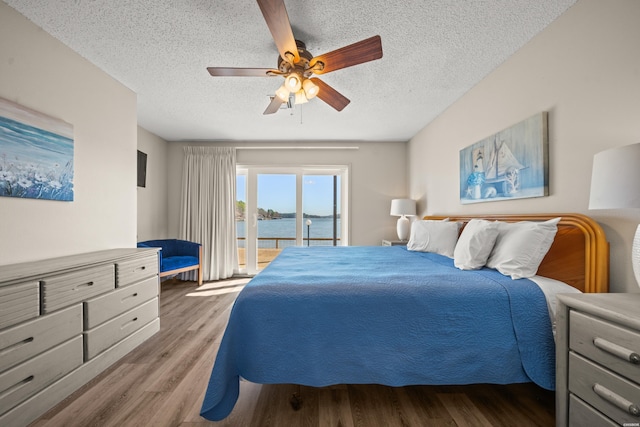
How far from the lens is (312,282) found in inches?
61.5

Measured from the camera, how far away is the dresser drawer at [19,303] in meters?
1.37

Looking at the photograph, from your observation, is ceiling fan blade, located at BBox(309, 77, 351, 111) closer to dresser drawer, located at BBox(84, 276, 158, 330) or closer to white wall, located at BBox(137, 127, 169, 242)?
dresser drawer, located at BBox(84, 276, 158, 330)

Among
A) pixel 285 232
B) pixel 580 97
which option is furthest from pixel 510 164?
pixel 285 232

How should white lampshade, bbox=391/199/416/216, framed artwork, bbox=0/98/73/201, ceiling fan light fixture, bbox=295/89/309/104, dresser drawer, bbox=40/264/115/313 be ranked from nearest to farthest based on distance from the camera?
1. dresser drawer, bbox=40/264/115/313
2. framed artwork, bbox=0/98/73/201
3. ceiling fan light fixture, bbox=295/89/309/104
4. white lampshade, bbox=391/199/416/216

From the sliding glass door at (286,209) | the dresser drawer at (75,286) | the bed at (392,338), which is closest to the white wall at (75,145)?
the dresser drawer at (75,286)

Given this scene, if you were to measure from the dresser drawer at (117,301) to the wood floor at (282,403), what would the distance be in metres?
0.39

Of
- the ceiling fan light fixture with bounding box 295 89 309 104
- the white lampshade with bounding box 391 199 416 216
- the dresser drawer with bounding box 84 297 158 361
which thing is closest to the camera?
the dresser drawer with bounding box 84 297 158 361

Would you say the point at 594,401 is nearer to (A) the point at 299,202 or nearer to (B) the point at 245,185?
(A) the point at 299,202

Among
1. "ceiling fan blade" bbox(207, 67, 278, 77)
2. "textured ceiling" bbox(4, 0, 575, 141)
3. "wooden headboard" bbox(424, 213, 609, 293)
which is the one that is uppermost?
"textured ceiling" bbox(4, 0, 575, 141)

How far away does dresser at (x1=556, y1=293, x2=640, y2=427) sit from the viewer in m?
0.99

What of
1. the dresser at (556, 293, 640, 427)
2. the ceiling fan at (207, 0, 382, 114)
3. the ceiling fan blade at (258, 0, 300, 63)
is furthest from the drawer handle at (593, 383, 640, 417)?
the ceiling fan blade at (258, 0, 300, 63)

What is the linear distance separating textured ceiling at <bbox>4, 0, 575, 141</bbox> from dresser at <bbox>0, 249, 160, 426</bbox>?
66.6 inches

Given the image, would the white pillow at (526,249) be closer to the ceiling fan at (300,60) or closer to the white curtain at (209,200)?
the ceiling fan at (300,60)

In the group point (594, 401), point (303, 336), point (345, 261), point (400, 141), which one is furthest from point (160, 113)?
point (594, 401)
